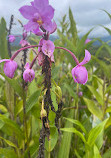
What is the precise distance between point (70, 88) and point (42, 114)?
834 millimetres

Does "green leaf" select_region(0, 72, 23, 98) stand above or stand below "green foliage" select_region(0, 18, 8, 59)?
below

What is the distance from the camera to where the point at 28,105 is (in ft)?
2.93

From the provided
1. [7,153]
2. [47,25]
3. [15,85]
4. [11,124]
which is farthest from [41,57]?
[7,153]

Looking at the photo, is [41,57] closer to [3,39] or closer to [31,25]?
[31,25]

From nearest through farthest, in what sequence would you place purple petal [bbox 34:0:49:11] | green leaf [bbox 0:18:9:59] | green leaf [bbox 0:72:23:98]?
purple petal [bbox 34:0:49:11], green leaf [bbox 0:72:23:98], green leaf [bbox 0:18:9:59]

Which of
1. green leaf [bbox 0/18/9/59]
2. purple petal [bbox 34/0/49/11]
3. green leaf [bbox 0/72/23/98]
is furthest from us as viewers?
green leaf [bbox 0/18/9/59]

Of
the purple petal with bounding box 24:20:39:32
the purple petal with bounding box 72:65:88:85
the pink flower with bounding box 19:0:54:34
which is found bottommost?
the purple petal with bounding box 72:65:88:85

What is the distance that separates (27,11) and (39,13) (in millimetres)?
32

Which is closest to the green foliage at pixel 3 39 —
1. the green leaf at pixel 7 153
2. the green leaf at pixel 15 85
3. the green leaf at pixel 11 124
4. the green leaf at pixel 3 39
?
the green leaf at pixel 3 39

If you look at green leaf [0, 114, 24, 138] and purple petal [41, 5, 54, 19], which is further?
green leaf [0, 114, 24, 138]

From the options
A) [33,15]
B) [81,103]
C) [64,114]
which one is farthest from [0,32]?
[81,103]

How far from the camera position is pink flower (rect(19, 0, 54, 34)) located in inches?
17.7

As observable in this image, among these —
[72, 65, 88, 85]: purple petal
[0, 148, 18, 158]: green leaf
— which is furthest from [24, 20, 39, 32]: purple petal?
[0, 148, 18, 158]: green leaf

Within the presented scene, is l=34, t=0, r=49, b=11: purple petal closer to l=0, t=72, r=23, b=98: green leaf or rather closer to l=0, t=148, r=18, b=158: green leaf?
l=0, t=72, r=23, b=98: green leaf
